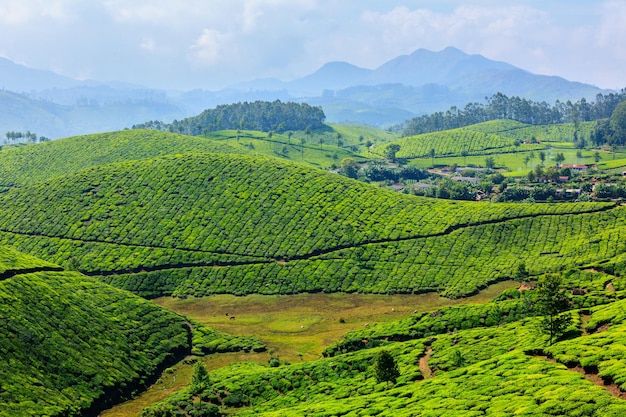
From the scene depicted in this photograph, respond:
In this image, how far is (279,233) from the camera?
127750 mm

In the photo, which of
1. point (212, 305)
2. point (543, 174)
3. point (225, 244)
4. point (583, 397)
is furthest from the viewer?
point (543, 174)

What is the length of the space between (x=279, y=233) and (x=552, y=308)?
7205 centimetres

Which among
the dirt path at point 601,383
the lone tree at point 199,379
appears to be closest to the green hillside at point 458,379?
the dirt path at point 601,383

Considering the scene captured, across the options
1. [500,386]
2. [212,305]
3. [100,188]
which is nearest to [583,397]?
[500,386]

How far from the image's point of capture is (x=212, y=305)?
351 ft

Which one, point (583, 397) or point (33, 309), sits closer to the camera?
point (583, 397)

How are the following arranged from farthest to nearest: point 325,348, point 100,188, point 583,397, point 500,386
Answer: point 100,188, point 325,348, point 500,386, point 583,397

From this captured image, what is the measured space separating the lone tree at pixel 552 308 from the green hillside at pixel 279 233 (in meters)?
36.1

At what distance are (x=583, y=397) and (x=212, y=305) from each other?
7353cm

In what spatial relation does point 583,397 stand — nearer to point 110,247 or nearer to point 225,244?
point 225,244

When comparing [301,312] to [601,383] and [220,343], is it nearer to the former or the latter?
[220,343]

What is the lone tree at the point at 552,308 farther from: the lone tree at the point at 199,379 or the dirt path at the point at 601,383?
the lone tree at the point at 199,379

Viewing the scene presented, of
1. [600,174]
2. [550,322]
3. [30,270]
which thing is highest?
[600,174]

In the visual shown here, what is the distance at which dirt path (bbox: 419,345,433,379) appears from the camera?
65.8m
